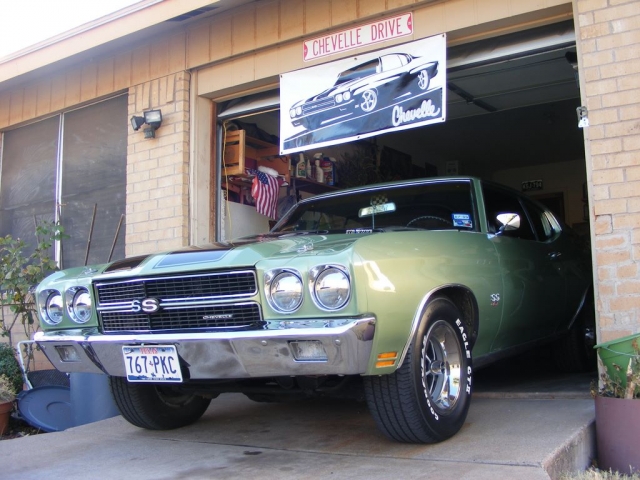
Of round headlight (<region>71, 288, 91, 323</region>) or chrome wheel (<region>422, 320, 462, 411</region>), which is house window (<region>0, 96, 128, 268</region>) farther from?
chrome wheel (<region>422, 320, 462, 411</region>)

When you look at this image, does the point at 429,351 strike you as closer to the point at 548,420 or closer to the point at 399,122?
the point at 548,420

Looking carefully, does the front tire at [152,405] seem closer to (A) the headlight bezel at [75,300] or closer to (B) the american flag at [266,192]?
(A) the headlight bezel at [75,300]

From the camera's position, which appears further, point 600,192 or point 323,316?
point 600,192

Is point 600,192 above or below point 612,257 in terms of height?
above

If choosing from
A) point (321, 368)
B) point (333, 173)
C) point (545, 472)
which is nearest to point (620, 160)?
point (545, 472)

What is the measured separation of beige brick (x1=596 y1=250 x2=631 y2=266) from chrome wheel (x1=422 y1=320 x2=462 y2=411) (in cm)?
142

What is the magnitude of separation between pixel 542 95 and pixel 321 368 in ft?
20.4

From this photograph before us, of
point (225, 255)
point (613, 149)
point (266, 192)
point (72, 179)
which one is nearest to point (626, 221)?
point (613, 149)

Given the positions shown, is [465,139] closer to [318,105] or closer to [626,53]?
[318,105]

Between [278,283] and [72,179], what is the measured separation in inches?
230

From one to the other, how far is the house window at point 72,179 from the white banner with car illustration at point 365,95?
246 cm

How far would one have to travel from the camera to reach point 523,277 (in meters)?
4.48

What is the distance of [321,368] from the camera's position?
9.23ft

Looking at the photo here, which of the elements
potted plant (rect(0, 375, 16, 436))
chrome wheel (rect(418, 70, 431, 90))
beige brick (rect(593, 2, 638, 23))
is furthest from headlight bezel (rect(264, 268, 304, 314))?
potted plant (rect(0, 375, 16, 436))
